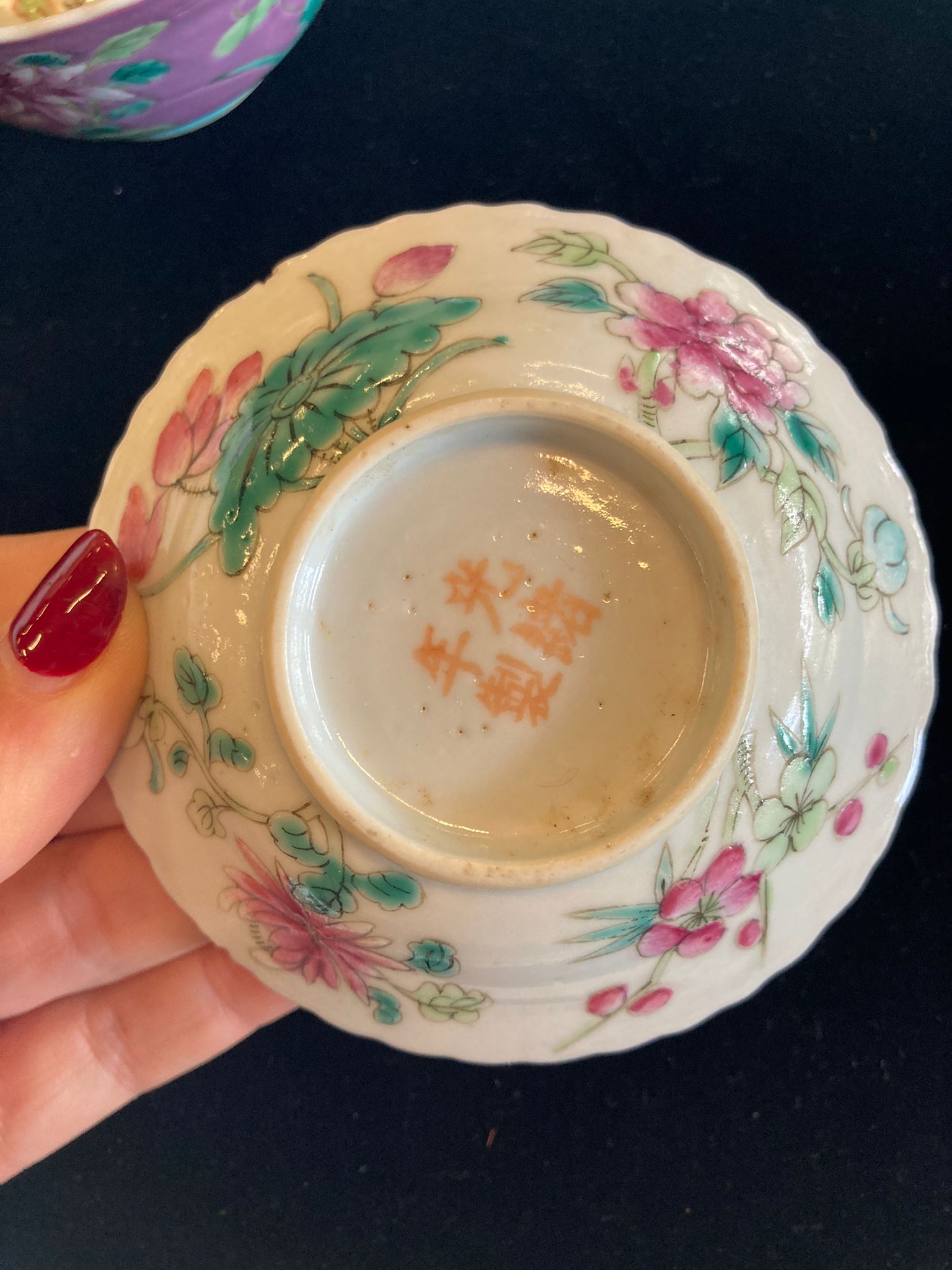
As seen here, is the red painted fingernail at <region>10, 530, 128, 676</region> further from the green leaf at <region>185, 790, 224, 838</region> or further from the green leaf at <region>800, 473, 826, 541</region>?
the green leaf at <region>800, 473, 826, 541</region>

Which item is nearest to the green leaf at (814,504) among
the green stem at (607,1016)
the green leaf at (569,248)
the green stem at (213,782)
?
the green leaf at (569,248)

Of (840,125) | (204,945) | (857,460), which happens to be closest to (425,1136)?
(204,945)

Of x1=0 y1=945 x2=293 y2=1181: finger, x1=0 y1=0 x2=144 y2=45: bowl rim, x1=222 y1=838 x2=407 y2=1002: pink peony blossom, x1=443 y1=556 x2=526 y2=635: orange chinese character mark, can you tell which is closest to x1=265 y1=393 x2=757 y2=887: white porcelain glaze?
x1=443 y1=556 x2=526 y2=635: orange chinese character mark

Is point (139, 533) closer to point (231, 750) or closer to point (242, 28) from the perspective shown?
point (231, 750)

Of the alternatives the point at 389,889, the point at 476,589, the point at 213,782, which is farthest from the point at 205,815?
the point at 476,589

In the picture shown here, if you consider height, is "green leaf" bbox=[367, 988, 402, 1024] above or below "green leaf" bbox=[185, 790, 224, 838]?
below

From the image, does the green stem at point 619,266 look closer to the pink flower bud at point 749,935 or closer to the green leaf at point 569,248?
the green leaf at point 569,248
